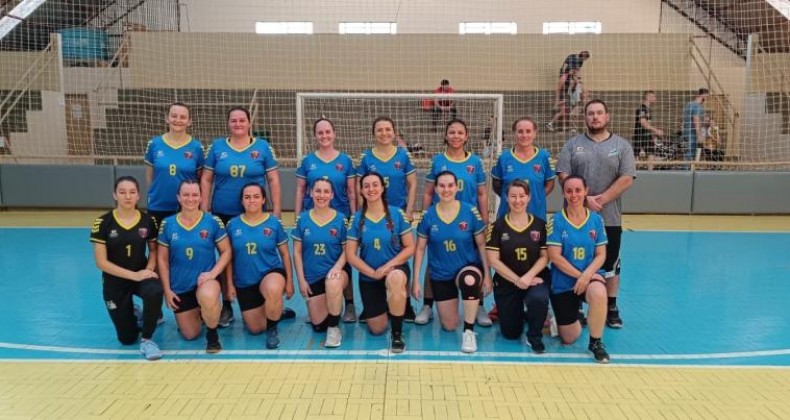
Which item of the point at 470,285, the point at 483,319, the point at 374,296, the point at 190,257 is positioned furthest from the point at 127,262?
the point at 483,319

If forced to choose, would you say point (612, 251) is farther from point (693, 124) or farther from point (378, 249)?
point (693, 124)

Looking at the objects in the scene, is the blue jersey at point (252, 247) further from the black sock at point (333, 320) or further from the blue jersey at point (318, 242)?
the black sock at point (333, 320)

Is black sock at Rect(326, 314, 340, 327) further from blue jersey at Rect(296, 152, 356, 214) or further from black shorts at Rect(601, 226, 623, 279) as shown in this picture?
black shorts at Rect(601, 226, 623, 279)

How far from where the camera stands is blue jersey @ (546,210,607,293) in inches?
156

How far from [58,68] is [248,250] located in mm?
10791

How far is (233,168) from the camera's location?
4.46 metres

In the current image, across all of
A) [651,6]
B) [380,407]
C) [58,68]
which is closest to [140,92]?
[58,68]

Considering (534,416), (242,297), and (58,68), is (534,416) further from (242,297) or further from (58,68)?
(58,68)

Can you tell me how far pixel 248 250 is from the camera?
4152 millimetres

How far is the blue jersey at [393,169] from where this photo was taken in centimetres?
469

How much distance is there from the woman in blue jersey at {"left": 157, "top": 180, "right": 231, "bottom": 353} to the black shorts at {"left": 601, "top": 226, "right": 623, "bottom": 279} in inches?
116

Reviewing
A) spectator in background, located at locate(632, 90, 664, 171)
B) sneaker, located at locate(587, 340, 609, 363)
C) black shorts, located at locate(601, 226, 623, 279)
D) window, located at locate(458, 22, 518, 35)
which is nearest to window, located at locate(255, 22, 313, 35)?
window, located at locate(458, 22, 518, 35)

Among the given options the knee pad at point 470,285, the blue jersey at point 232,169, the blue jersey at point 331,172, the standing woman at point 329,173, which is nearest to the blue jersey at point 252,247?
the blue jersey at point 232,169

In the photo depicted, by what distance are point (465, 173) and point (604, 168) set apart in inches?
42.5
